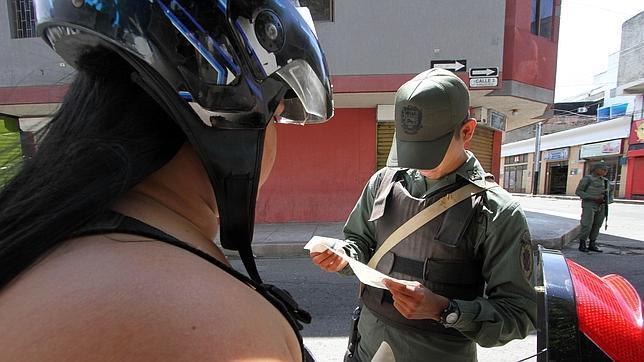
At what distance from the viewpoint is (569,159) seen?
2650cm

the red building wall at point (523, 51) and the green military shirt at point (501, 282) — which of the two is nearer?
the green military shirt at point (501, 282)

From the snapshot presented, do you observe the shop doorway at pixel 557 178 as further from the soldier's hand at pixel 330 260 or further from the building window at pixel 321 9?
the soldier's hand at pixel 330 260

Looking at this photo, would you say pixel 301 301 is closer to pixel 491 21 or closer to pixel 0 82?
pixel 491 21

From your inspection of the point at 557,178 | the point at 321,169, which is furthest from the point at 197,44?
the point at 557,178

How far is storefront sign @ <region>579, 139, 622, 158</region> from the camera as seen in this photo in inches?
869

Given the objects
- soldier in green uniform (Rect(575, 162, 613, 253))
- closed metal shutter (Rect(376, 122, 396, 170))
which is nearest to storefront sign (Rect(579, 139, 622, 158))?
soldier in green uniform (Rect(575, 162, 613, 253))

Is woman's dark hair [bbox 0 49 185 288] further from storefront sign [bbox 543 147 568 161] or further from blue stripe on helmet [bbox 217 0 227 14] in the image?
storefront sign [bbox 543 147 568 161]

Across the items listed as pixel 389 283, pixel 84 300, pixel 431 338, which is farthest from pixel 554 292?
pixel 84 300

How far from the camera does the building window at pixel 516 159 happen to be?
32034 mm

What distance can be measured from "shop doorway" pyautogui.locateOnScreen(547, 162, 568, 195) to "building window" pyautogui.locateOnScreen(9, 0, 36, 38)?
31.0m

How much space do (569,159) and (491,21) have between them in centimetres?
2404

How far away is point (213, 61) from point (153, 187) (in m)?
0.29

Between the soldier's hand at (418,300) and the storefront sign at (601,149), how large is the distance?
2666cm

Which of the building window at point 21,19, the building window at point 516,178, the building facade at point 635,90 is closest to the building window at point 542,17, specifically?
the building window at point 21,19
